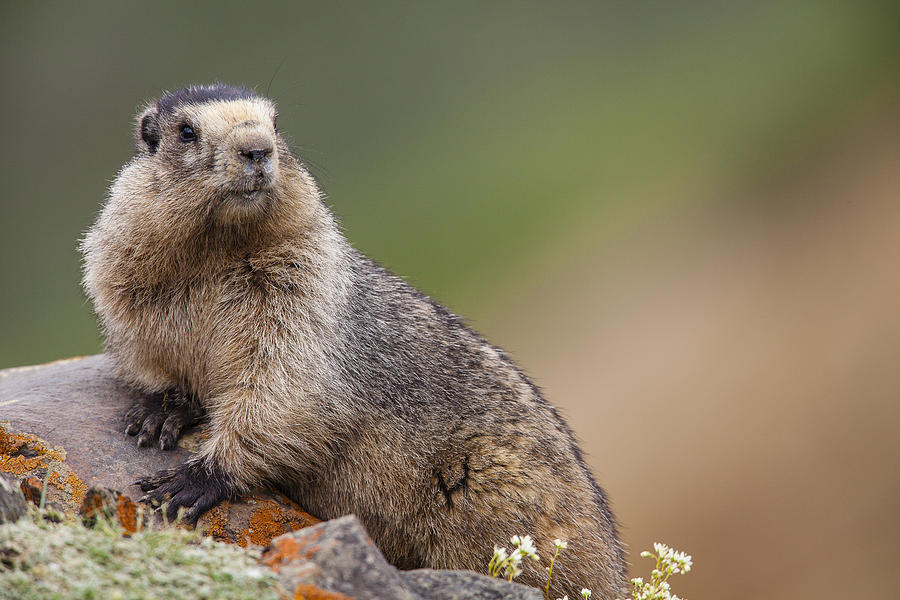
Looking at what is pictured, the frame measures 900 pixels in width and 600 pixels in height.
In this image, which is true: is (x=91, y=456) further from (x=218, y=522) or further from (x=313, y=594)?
(x=313, y=594)

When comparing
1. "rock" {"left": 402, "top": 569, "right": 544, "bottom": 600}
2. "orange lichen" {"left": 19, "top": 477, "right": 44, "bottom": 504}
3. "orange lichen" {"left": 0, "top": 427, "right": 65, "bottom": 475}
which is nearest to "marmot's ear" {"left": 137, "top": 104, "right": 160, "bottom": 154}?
"orange lichen" {"left": 0, "top": 427, "right": 65, "bottom": 475}

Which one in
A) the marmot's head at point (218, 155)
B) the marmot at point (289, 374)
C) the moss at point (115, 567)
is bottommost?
the moss at point (115, 567)

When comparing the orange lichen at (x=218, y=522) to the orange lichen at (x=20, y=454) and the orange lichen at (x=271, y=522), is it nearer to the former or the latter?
the orange lichen at (x=271, y=522)

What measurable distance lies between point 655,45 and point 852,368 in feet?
28.4

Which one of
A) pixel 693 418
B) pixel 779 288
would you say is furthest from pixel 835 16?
pixel 693 418

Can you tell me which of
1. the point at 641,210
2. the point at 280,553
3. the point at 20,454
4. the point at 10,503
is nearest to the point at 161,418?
the point at 20,454

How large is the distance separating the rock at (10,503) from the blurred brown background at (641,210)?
1011 cm

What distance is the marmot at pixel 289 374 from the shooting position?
6199 mm

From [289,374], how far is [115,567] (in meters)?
2.69

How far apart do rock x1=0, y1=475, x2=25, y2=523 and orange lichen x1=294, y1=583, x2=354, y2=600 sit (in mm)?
1367

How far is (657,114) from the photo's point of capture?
60.9ft

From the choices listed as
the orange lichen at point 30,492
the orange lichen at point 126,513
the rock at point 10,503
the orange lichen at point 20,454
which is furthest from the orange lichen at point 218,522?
the rock at point 10,503

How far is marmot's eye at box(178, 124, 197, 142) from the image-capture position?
6.37 metres

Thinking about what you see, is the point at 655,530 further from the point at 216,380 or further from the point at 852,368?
the point at 216,380
